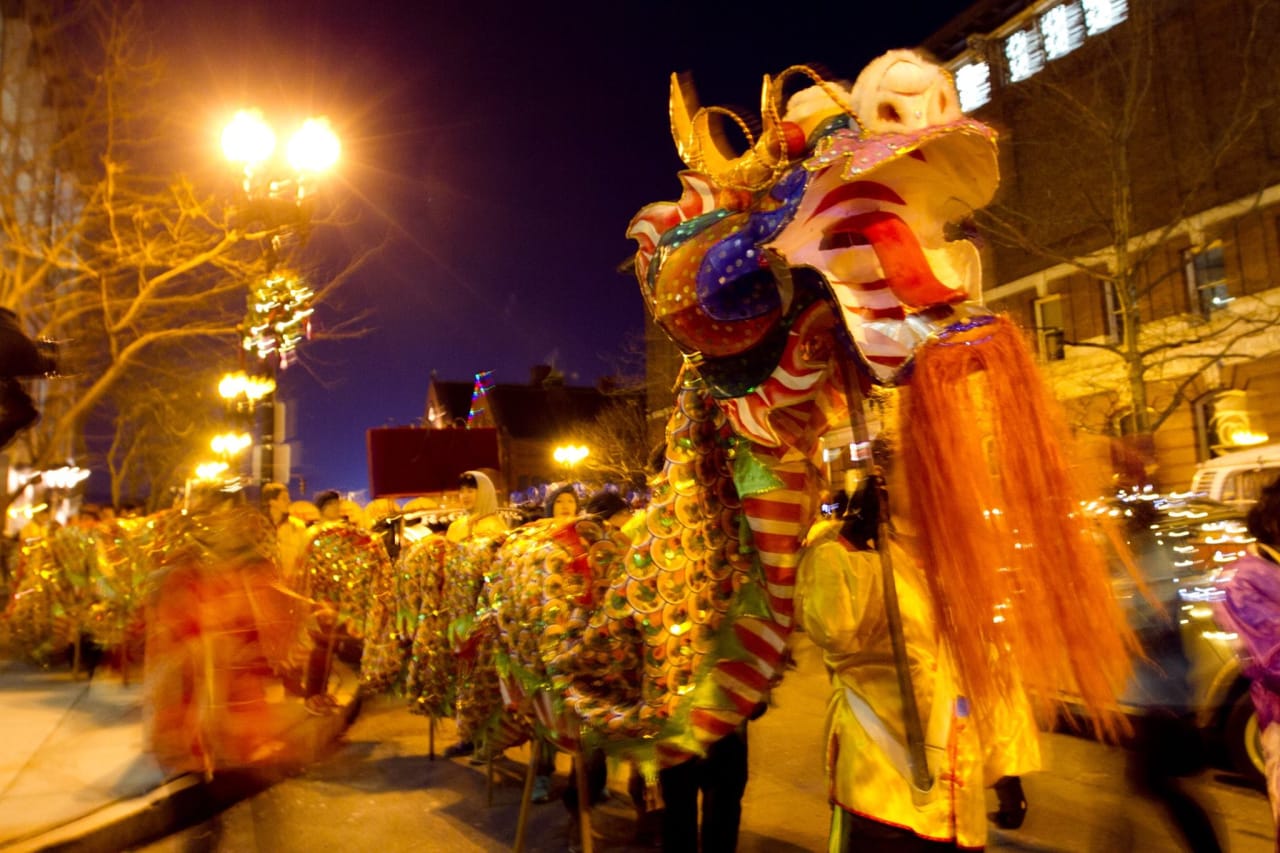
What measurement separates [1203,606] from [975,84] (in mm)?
20740

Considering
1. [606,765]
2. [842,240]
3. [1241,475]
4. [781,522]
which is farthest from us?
[1241,475]

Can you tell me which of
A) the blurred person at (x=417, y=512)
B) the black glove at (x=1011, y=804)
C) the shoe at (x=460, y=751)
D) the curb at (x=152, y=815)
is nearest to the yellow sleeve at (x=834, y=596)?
the black glove at (x=1011, y=804)

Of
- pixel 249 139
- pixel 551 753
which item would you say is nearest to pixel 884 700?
pixel 551 753

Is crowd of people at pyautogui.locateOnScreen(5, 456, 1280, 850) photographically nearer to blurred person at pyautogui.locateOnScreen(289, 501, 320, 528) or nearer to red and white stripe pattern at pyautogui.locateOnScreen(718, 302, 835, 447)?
red and white stripe pattern at pyautogui.locateOnScreen(718, 302, 835, 447)

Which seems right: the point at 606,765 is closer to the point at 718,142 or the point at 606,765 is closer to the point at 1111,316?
the point at 718,142

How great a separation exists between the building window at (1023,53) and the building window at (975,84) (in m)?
0.59

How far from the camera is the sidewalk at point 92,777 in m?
4.93

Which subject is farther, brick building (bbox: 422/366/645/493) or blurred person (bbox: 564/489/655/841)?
brick building (bbox: 422/366/645/493)

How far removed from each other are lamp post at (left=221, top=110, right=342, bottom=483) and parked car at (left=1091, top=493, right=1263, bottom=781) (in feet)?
27.5

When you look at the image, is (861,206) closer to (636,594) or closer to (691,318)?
(691,318)

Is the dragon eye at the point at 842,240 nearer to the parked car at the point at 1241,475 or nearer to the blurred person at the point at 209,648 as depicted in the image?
the blurred person at the point at 209,648

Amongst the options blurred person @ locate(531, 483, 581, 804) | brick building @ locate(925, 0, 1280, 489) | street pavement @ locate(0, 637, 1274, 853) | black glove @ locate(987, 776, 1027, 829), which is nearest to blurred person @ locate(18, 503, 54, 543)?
street pavement @ locate(0, 637, 1274, 853)

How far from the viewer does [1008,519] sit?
6.11ft

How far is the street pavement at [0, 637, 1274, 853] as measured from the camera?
16.0ft
